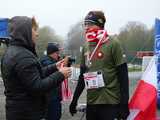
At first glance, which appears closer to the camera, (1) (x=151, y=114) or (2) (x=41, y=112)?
(2) (x=41, y=112)

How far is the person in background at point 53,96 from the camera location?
683cm

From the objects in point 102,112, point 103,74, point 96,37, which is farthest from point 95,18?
point 102,112

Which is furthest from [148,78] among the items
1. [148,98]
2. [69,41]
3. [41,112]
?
[69,41]

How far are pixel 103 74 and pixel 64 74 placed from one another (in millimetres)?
926

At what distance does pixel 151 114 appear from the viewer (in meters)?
5.13

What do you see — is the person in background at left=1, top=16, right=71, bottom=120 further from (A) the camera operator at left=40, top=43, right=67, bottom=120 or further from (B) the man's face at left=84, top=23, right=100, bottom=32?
(A) the camera operator at left=40, top=43, right=67, bottom=120

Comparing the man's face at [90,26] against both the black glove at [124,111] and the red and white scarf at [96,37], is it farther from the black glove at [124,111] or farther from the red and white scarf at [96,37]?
the black glove at [124,111]

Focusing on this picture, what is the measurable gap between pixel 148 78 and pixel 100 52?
81cm

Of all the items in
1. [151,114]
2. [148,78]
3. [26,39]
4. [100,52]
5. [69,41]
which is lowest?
[69,41]

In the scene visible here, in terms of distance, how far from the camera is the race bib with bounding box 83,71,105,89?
4.76 metres

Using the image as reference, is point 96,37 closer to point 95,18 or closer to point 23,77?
point 95,18

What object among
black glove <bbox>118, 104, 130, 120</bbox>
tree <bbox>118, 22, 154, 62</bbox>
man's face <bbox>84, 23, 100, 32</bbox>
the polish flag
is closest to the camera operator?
the polish flag

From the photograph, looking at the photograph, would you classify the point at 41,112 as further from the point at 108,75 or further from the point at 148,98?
the point at 148,98

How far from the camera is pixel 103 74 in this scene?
4.79 meters
